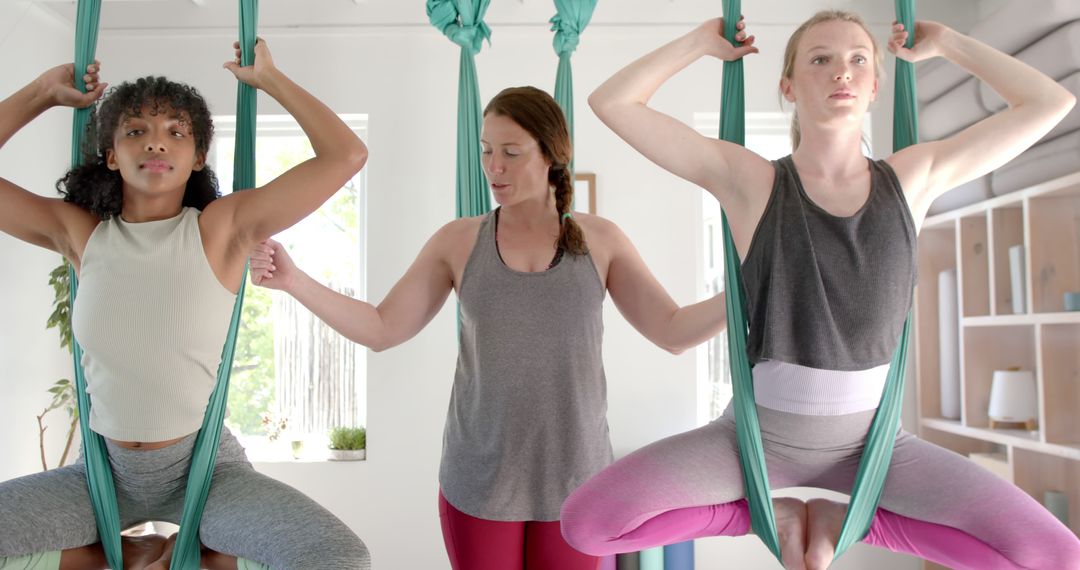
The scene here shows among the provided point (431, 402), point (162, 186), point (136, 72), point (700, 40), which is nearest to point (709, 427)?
point (700, 40)

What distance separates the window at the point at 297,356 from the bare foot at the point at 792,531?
269cm

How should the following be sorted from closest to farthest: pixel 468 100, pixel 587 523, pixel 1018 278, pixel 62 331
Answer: pixel 587 523
pixel 468 100
pixel 1018 278
pixel 62 331

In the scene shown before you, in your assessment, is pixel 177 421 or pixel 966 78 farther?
pixel 966 78

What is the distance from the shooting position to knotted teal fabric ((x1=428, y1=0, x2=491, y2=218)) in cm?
206

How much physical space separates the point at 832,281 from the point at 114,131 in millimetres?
1417

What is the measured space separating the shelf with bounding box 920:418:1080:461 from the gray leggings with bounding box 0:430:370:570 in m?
2.49

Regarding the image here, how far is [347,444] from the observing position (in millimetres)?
3781

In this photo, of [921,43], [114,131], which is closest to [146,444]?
[114,131]

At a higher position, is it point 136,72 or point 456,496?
point 136,72

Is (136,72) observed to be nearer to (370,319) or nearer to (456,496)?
(370,319)

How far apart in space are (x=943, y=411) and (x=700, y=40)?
9.14 ft

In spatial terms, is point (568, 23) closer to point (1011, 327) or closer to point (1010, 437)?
point (1010, 437)

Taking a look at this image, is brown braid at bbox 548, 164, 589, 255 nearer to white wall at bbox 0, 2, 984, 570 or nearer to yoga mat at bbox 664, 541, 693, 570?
white wall at bbox 0, 2, 984, 570

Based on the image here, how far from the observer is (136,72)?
3855 mm
